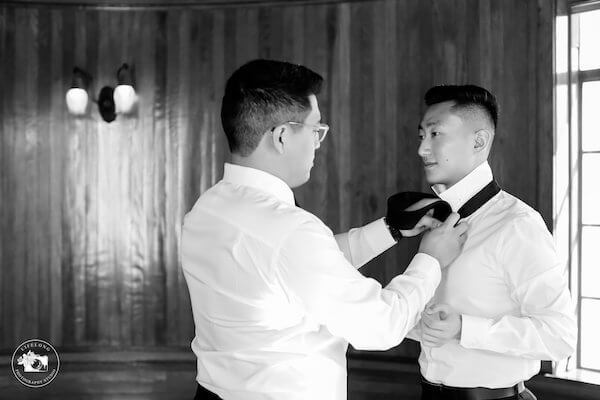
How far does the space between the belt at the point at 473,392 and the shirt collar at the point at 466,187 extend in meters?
0.58

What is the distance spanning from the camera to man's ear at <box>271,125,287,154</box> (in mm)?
2031

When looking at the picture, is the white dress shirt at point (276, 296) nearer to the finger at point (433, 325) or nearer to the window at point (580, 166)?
the finger at point (433, 325)

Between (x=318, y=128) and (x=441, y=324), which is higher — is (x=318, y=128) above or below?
above

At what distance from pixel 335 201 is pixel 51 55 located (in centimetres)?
218

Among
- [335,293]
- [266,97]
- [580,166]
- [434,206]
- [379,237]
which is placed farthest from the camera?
[580,166]

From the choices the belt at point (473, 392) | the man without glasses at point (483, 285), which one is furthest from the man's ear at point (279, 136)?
the belt at point (473, 392)

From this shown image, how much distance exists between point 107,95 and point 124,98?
0.13 metres

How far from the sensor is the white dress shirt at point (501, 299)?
216cm

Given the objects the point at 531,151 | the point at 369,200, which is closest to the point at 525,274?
the point at 531,151

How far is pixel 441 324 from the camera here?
216cm

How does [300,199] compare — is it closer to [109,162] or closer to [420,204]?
[109,162]

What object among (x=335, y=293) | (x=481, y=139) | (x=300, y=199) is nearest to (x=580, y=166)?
(x=481, y=139)

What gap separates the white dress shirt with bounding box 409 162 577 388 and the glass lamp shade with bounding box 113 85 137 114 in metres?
3.01

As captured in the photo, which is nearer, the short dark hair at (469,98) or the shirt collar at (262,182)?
the shirt collar at (262,182)
